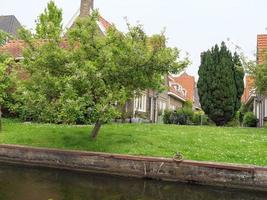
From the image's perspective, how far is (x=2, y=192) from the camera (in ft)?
34.5

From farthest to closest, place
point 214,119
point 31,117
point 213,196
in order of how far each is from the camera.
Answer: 1. point 214,119
2. point 31,117
3. point 213,196

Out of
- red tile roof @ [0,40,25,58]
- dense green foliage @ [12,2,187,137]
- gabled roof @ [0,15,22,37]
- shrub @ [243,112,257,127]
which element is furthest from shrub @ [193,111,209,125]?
gabled roof @ [0,15,22,37]

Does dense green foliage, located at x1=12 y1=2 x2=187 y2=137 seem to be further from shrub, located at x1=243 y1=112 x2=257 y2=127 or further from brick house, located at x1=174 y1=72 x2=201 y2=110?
brick house, located at x1=174 y1=72 x2=201 y2=110

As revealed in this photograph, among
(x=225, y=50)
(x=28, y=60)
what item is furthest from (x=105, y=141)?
(x=225, y=50)

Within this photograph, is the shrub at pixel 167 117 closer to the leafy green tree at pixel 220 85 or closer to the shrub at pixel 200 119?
the shrub at pixel 200 119

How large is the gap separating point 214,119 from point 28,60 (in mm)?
17965

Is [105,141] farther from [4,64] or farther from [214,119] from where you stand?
[214,119]

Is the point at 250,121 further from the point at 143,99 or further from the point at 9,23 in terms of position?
the point at 9,23

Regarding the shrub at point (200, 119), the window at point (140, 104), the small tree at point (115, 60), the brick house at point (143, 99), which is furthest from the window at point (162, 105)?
the small tree at point (115, 60)

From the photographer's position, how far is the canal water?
1080cm

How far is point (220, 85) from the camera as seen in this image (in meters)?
31.2

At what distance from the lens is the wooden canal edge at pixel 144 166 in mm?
13617

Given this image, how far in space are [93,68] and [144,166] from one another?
4.40m

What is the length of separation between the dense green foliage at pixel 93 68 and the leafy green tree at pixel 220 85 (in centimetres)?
1420
